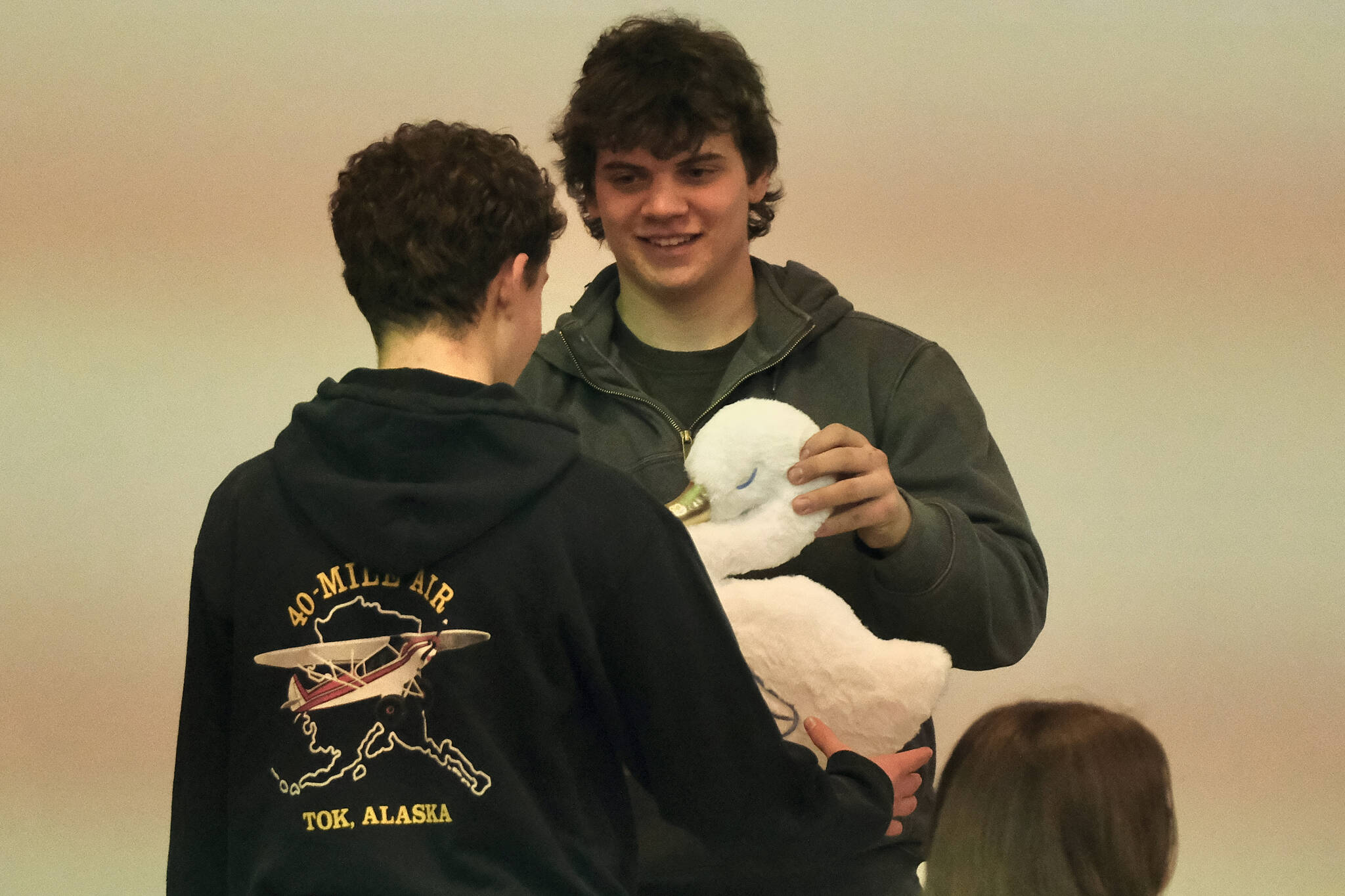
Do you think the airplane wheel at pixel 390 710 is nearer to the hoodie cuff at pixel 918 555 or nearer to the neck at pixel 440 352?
the neck at pixel 440 352

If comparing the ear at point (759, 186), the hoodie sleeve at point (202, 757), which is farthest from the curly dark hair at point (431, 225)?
the ear at point (759, 186)

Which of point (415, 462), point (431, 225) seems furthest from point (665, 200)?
point (415, 462)

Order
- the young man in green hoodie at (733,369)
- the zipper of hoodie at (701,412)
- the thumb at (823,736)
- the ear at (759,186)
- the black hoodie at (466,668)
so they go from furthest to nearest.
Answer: the ear at (759,186)
the zipper of hoodie at (701,412)
the young man in green hoodie at (733,369)
the thumb at (823,736)
the black hoodie at (466,668)

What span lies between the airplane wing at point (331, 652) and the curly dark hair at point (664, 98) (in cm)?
73

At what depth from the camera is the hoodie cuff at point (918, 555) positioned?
1.32 m

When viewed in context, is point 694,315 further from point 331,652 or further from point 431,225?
point 331,652

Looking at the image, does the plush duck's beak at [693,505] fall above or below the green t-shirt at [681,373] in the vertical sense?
below

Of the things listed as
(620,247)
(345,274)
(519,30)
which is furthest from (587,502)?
(519,30)

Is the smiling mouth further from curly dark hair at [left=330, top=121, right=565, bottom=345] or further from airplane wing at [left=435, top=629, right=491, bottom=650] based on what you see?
airplane wing at [left=435, top=629, right=491, bottom=650]

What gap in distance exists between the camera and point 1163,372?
2.60 metres

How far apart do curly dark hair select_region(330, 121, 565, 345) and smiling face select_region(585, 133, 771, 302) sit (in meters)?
0.42

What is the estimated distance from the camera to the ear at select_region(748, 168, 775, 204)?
1686 millimetres

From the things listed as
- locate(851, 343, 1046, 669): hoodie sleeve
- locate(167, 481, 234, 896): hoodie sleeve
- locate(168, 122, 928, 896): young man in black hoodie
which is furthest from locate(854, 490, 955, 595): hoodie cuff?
locate(167, 481, 234, 896): hoodie sleeve

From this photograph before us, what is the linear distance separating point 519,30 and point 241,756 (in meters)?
1.71
